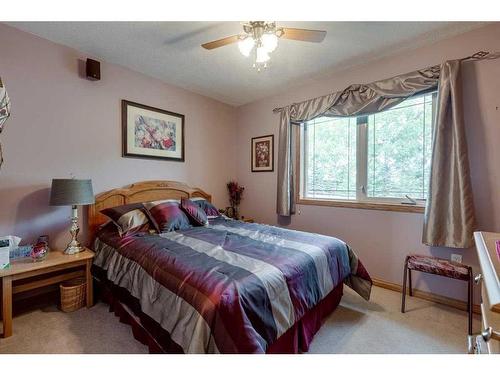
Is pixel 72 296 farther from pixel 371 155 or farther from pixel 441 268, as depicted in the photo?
pixel 371 155

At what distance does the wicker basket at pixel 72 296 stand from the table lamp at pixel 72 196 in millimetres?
293

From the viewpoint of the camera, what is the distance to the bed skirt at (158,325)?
1.38 meters

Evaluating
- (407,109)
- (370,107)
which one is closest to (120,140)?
(370,107)

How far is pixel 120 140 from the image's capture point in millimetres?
2719

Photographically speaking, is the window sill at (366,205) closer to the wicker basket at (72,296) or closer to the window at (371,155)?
the window at (371,155)

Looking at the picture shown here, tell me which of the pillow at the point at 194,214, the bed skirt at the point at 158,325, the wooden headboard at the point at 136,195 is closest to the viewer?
the bed skirt at the point at 158,325

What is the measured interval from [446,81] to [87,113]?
138 inches

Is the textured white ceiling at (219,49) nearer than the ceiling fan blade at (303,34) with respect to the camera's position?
No

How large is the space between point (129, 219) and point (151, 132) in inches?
48.6

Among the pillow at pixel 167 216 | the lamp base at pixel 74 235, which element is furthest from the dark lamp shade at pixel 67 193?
the pillow at pixel 167 216

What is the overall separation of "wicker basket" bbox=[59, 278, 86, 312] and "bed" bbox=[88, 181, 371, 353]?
0.16m

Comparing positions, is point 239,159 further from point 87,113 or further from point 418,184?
point 418,184

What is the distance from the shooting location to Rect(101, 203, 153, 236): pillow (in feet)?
7.26

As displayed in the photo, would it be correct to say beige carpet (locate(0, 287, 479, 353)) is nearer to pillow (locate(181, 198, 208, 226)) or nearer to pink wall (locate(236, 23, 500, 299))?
pink wall (locate(236, 23, 500, 299))
